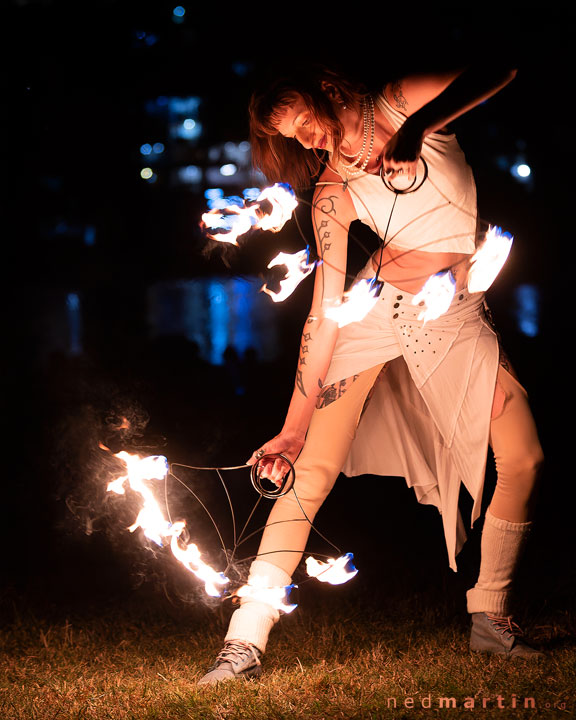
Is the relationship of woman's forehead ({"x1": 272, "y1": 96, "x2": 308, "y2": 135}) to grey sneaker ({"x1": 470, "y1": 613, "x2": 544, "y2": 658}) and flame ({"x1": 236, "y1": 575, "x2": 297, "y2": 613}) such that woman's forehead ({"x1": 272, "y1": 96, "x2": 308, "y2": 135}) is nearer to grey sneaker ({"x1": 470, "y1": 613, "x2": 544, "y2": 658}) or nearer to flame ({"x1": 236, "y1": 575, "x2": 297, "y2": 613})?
flame ({"x1": 236, "y1": 575, "x2": 297, "y2": 613})

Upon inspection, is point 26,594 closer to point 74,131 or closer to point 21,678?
point 21,678

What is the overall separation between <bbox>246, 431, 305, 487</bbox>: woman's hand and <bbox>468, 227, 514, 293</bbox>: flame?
85cm

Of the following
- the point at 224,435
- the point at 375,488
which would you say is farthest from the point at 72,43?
the point at 375,488

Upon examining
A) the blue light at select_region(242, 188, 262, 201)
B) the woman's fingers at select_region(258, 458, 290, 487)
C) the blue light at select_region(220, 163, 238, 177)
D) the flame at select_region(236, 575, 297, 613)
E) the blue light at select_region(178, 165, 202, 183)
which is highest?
the blue light at select_region(178, 165, 202, 183)

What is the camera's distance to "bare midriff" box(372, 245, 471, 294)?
3328 mm

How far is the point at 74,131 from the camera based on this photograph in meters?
7.51

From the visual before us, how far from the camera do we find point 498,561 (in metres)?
3.38

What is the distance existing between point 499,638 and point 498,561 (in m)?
0.29

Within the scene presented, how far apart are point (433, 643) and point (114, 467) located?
1.51 metres

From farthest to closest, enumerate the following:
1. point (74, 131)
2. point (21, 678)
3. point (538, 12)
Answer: point (538, 12), point (74, 131), point (21, 678)

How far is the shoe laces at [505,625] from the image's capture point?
339cm

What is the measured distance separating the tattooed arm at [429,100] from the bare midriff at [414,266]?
1.63 ft

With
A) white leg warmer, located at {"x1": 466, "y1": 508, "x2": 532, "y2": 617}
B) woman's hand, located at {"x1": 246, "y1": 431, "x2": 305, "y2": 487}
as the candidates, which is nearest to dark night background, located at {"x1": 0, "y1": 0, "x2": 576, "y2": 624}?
woman's hand, located at {"x1": 246, "y1": 431, "x2": 305, "y2": 487}

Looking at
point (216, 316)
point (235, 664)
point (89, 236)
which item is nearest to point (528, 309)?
point (216, 316)
